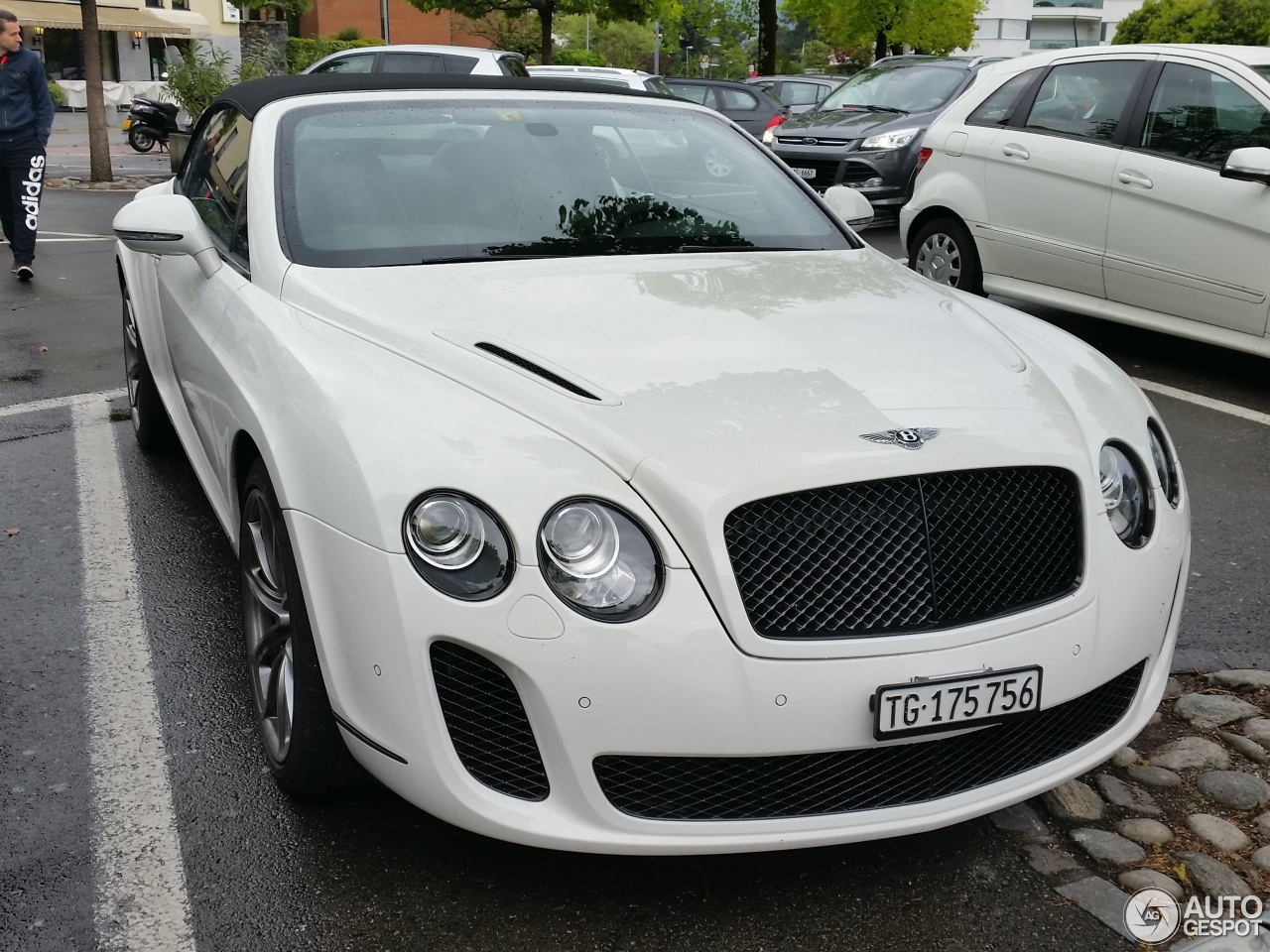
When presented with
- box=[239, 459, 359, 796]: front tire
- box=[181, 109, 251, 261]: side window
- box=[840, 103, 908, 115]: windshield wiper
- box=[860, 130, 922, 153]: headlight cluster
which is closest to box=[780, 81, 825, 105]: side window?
box=[840, 103, 908, 115]: windshield wiper

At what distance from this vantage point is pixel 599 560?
92.7 inches

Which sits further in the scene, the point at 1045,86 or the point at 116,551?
the point at 1045,86

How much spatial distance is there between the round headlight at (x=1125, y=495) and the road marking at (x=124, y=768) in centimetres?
200

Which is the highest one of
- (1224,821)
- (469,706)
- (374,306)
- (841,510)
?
(374,306)

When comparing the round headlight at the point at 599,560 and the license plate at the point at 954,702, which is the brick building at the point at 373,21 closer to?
the round headlight at the point at 599,560

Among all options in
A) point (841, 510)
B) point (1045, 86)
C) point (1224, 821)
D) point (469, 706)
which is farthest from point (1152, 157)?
point (469, 706)

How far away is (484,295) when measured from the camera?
3207 mm

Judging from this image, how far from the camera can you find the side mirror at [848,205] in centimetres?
452

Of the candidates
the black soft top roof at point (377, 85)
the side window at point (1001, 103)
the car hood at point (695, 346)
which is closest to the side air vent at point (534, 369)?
the car hood at point (695, 346)

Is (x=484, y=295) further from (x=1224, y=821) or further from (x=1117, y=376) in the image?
(x=1224, y=821)

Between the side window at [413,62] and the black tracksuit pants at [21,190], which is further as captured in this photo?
the side window at [413,62]

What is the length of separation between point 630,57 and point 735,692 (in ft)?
260

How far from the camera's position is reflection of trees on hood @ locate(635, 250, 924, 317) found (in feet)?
10.8

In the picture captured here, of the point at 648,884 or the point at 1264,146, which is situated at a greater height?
the point at 1264,146
